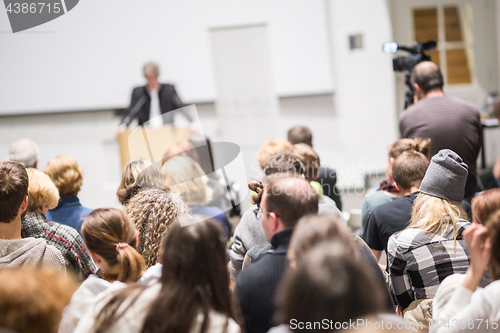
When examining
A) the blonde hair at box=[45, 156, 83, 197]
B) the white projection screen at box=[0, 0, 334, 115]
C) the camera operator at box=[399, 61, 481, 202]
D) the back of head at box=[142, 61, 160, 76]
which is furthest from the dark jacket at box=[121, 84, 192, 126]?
the camera operator at box=[399, 61, 481, 202]

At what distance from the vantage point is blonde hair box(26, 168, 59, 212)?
5.92 feet

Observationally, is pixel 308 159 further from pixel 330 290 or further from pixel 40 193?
pixel 330 290

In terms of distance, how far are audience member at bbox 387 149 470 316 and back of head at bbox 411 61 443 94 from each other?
3.53 feet

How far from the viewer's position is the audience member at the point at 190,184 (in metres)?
1.90

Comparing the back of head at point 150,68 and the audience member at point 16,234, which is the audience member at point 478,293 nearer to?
the audience member at point 16,234

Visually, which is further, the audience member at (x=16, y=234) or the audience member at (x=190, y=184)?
the audience member at (x=190, y=184)

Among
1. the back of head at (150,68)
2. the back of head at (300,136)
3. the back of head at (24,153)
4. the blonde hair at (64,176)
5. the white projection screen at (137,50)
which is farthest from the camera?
the white projection screen at (137,50)

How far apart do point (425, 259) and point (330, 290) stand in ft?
2.61

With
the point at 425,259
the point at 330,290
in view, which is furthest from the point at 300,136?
the point at 330,290

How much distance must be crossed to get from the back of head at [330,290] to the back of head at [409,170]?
1.04 m

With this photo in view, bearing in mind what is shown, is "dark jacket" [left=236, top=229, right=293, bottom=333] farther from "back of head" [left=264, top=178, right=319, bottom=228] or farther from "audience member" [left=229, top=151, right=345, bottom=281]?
"audience member" [left=229, top=151, right=345, bottom=281]

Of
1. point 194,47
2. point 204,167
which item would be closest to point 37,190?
point 204,167

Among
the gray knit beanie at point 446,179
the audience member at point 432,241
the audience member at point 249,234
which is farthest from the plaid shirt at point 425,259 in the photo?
the audience member at point 249,234

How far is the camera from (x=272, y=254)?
1.25 m
